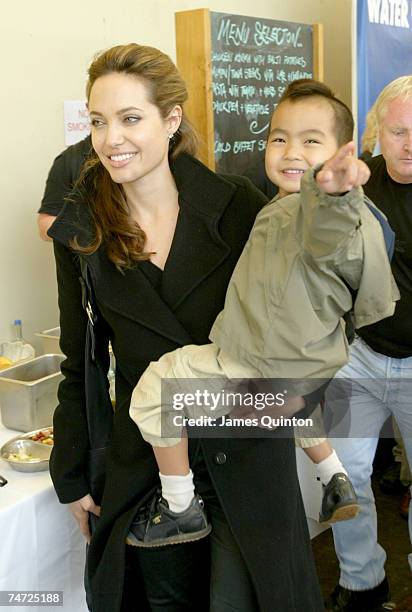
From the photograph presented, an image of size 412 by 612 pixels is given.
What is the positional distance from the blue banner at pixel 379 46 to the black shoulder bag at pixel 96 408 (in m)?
2.64

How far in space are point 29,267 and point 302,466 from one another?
130 centimetres

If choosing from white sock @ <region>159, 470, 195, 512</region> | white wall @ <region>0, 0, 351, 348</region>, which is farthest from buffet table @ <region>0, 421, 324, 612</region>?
white wall @ <region>0, 0, 351, 348</region>

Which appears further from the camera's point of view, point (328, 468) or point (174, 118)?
point (328, 468)

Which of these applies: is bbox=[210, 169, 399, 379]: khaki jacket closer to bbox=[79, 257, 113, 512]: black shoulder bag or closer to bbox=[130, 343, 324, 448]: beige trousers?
bbox=[130, 343, 324, 448]: beige trousers

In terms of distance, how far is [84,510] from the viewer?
1704 millimetres

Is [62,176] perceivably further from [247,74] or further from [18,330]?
Result: [247,74]

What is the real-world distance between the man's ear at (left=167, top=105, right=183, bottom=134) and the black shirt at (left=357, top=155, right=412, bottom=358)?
86 cm

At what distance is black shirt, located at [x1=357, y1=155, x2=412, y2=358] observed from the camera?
2.20 m

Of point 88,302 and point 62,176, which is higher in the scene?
point 62,176

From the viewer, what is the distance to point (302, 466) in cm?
280

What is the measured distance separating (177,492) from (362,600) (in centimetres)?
136

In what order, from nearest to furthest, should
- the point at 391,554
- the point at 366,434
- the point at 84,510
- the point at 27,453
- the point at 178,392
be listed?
the point at 178,392 → the point at 84,510 → the point at 27,453 → the point at 366,434 → the point at 391,554

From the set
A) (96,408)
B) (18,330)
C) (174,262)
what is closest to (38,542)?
(96,408)

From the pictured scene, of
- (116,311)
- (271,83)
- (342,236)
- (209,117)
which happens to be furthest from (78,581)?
(271,83)
